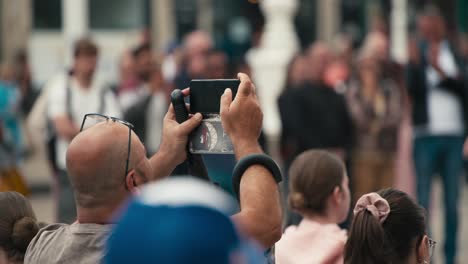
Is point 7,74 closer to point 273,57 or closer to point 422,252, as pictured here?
point 273,57

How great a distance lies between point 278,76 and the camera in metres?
16.0

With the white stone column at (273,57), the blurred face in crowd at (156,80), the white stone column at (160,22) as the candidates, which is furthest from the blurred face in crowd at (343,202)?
the white stone column at (160,22)

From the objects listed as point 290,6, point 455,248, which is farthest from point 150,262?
point 290,6

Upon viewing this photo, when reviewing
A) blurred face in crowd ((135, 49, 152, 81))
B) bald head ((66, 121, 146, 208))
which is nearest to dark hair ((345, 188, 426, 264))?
bald head ((66, 121, 146, 208))

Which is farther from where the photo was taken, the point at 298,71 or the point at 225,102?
the point at 298,71

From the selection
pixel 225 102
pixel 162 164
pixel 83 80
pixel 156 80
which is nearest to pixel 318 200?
pixel 162 164

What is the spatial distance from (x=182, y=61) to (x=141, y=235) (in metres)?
9.74

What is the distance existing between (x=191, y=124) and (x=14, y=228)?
0.71 meters

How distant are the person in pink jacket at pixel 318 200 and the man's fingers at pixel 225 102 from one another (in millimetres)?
1706

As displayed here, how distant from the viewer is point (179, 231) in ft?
5.16

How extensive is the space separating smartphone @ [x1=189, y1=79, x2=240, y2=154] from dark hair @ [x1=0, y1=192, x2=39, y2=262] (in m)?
0.62

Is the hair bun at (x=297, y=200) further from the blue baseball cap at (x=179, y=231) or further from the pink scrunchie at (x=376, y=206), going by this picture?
the blue baseball cap at (x=179, y=231)

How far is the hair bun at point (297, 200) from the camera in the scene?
477cm

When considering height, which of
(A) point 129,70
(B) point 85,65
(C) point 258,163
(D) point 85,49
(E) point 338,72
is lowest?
(E) point 338,72
